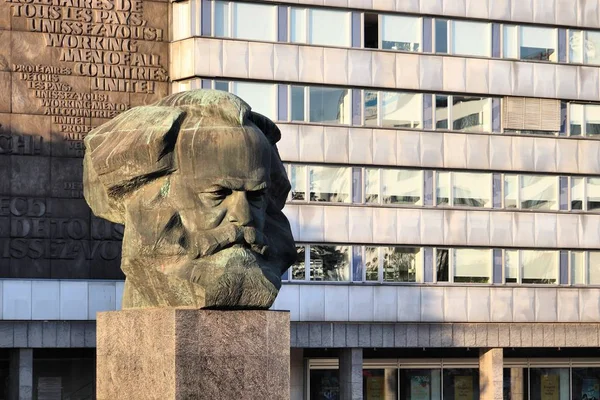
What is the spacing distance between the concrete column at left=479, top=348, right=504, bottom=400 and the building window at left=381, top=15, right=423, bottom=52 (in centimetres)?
1063

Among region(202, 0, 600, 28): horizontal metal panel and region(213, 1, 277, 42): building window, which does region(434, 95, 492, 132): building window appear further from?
region(213, 1, 277, 42): building window

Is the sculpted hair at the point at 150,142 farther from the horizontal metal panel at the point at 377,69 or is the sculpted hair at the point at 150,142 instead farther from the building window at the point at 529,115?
the building window at the point at 529,115

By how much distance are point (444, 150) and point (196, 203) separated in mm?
31236

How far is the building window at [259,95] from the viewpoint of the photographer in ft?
152

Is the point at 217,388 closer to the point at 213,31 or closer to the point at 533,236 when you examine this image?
the point at 213,31

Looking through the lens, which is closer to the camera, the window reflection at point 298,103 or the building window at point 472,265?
the window reflection at point 298,103

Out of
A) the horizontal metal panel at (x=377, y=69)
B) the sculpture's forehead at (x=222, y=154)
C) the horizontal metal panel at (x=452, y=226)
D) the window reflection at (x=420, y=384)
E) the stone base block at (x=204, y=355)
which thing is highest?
the horizontal metal panel at (x=377, y=69)

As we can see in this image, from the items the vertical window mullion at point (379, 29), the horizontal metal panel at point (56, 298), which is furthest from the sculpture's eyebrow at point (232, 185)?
the vertical window mullion at point (379, 29)

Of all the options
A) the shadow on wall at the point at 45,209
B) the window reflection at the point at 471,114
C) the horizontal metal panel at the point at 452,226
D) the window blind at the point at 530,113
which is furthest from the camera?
the window blind at the point at 530,113

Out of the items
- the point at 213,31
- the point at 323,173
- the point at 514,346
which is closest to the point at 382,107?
the point at 323,173

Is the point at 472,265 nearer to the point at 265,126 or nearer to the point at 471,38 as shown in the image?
the point at 471,38

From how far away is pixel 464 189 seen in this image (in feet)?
163

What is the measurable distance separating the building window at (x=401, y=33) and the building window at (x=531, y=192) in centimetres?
560

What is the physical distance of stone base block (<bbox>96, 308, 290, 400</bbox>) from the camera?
1805cm
